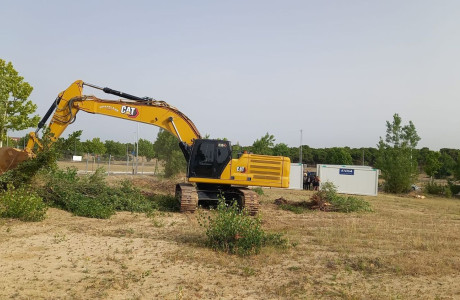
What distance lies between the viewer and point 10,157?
1288 cm

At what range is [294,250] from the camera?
946cm

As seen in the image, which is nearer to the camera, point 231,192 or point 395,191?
point 231,192

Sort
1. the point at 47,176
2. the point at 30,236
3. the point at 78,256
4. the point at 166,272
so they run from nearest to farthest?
the point at 166,272, the point at 78,256, the point at 30,236, the point at 47,176

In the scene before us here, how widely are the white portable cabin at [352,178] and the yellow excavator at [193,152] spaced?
15.9 metres

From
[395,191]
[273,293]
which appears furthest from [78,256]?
[395,191]

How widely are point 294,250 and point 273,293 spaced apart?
2.98 meters

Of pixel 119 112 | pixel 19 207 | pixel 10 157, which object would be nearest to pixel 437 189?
pixel 119 112

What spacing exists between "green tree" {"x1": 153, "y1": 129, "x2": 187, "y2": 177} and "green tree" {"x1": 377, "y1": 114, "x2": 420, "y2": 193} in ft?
62.0

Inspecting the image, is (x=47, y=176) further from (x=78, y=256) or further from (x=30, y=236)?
(x=78, y=256)

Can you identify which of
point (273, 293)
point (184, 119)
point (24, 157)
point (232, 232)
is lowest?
point (273, 293)

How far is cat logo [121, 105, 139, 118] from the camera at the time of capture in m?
15.7

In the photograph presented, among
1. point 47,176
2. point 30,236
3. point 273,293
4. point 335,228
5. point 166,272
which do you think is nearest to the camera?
point 273,293

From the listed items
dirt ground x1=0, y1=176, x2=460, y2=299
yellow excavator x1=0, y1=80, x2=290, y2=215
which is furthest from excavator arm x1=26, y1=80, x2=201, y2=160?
dirt ground x1=0, y1=176, x2=460, y2=299

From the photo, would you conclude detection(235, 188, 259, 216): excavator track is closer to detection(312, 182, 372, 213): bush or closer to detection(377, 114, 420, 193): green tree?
detection(312, 182, 372, 213): bush
